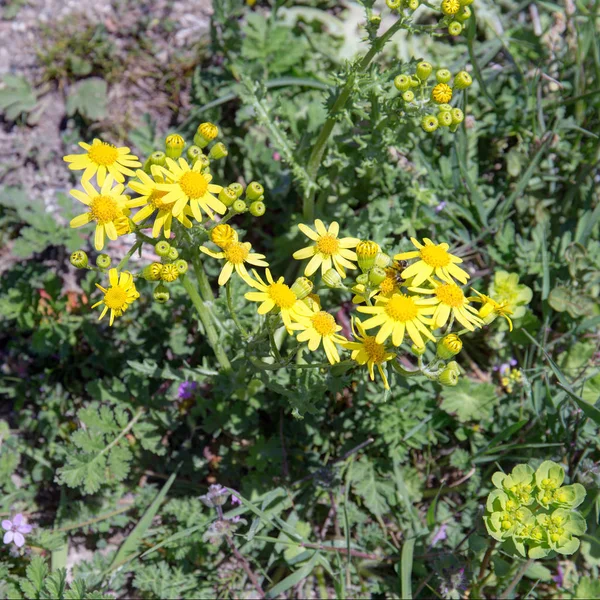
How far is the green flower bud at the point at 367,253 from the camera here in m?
3.03

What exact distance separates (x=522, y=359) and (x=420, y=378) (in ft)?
4.13

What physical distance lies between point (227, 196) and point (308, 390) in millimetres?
1112

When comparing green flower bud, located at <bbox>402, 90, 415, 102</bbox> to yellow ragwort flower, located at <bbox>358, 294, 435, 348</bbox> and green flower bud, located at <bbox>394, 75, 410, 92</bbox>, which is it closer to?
green flower bud, located at <bbox>394, 75, 410, 92</bbox>

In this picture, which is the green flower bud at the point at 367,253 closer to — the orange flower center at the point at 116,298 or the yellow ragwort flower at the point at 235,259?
the yellow ragwort flower at the point at 235,259

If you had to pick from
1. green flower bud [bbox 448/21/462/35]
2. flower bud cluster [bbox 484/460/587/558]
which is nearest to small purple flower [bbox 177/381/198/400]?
flower bud cluster [bbox 484/460/587/558]

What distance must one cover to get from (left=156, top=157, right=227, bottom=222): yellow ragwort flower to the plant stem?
2.69m

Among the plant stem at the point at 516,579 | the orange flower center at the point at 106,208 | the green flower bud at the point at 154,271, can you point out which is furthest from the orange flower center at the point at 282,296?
the plant stem at the point at 516,579

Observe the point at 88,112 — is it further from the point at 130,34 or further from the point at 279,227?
the point at 279,227

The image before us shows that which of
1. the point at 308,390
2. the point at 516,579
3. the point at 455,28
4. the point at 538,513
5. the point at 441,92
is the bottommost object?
the point at 516,579

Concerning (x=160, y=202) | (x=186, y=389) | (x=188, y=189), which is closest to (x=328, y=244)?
(x=188, y=189)

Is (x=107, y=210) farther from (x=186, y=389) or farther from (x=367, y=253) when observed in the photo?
(x=186, y=389)

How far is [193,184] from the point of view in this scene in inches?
123

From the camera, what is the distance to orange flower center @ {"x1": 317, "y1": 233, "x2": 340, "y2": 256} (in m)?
3.33

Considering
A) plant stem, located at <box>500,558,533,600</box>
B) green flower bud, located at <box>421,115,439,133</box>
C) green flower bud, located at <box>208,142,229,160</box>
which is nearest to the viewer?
green flower bud, located at <box>208,142,229,160</box>
